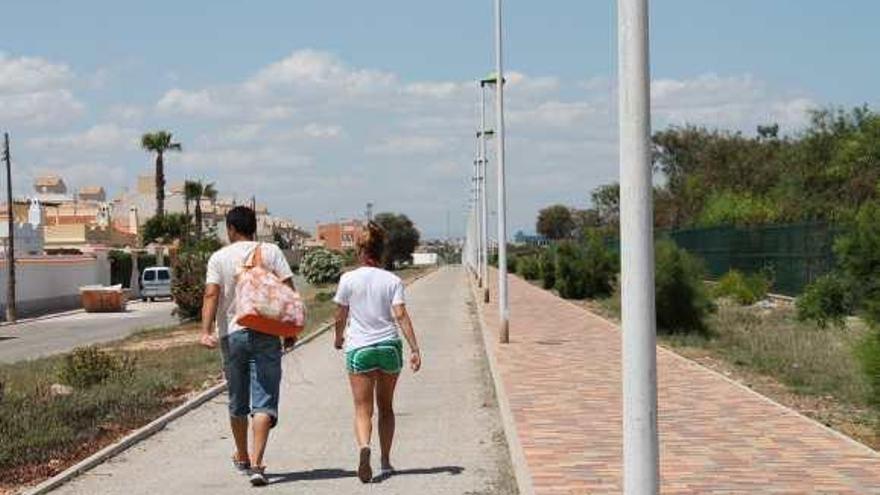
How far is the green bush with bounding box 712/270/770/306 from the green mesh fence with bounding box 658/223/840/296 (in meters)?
0.61

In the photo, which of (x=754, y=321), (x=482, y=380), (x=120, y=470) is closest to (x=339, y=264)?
(x=754, y=321)

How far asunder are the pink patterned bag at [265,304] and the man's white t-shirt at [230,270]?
7 cm

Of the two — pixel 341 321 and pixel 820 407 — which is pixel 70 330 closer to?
pixel 820 407

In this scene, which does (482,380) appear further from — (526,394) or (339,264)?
(339,264)

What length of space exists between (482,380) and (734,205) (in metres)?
42.9

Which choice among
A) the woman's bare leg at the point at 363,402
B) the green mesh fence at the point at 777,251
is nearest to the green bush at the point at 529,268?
the green mesh fence at the point at 777,251

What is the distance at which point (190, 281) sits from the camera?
33844 mm

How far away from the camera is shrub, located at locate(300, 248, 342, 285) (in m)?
71.0

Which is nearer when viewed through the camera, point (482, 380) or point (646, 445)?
point (646, 445)

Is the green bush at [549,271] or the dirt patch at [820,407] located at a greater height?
the green bush at [549,271]

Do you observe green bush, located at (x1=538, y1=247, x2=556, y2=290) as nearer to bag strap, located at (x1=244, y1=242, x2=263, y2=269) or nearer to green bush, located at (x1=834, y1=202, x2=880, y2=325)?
green bush, located at (x1=834, y1=202, x2=880, y2=325)

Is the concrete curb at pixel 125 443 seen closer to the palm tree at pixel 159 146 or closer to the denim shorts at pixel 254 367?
the denim shorts at pixel 254 367

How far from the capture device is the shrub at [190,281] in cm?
3353

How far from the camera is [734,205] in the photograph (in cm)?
5669
